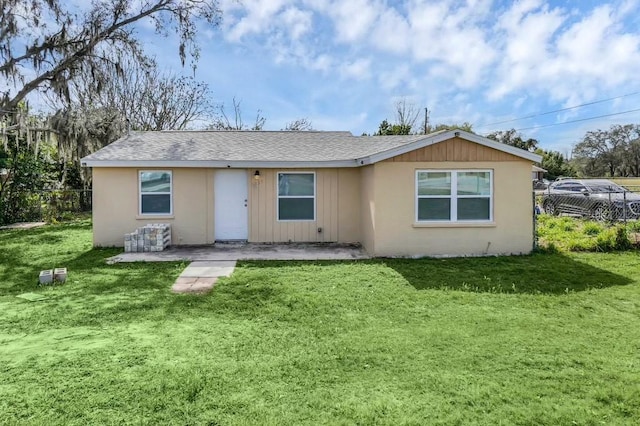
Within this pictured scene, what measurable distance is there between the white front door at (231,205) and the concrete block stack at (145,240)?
1.44m

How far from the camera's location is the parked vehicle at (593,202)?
1234 cm

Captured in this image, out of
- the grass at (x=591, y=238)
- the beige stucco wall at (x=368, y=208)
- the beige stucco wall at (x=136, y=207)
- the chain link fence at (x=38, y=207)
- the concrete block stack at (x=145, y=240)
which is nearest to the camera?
the beige stucco wall at (x=368, y=208)

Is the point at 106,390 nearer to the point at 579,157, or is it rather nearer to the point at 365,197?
the point at 365,197

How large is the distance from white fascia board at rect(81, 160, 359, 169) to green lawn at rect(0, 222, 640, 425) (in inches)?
133

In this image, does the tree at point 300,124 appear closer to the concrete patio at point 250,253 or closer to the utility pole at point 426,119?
the utility pole at point 426,119

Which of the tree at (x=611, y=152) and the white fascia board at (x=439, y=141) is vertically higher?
the tree at (x=611, y=152)

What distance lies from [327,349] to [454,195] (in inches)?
222

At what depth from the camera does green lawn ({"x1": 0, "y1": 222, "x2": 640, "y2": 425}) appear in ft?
9.37

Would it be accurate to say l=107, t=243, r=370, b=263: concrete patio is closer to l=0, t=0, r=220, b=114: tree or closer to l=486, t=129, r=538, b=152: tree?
l=0, t=0, r=220, b=114: tree

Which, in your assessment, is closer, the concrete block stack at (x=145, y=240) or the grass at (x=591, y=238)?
the grass at (x=591, y=238)

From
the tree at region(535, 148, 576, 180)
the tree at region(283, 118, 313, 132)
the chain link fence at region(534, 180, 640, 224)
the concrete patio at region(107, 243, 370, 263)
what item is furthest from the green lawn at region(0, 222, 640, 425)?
the tree at region(535, 148, 576, 180)

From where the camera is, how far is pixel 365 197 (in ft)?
31.0

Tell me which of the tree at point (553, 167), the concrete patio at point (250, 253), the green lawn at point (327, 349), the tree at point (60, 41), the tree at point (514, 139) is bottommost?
the green lawn at point (327, 349)

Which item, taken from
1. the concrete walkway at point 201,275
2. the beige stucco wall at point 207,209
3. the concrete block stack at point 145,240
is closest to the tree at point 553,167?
the beige stucco wall at point 207,209
